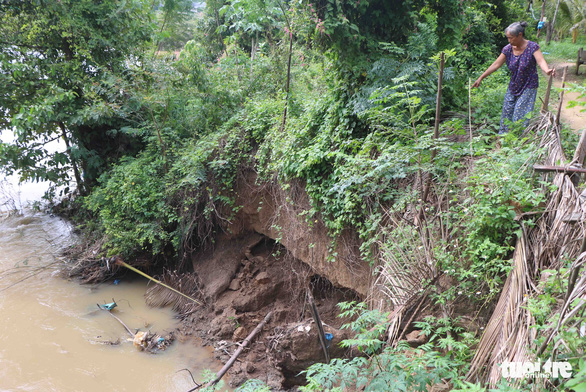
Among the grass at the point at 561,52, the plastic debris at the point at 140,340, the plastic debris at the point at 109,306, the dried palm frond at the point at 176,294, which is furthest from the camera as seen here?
the grass at the point at 561,52

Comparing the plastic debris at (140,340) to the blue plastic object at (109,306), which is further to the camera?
the blue plastic object at (109,306)

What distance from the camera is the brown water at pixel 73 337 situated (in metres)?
5.13

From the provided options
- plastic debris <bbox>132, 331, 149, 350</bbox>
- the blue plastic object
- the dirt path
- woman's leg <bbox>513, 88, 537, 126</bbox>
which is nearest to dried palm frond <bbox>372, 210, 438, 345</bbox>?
woman's leg <bbox>513, 88, 537, 126</bbox>

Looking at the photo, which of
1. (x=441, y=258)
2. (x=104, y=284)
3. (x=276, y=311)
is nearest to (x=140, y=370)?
(x=276, y=311)

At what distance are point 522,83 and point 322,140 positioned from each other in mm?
2407

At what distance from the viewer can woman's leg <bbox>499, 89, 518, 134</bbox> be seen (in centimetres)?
432

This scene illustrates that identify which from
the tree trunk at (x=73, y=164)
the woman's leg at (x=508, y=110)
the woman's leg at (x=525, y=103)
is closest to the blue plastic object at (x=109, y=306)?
the tree trunk at (x=73, y=164)

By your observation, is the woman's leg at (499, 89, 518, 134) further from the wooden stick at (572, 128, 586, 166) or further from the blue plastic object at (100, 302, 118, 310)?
the blue plastic object at (100, 302, 118, 310)

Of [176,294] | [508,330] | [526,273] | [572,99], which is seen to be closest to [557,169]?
[526,273]

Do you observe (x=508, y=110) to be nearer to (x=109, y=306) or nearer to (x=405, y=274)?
(x=405, y=274)

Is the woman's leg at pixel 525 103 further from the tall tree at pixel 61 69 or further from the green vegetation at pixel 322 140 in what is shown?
the tall tree at pixel 61 69

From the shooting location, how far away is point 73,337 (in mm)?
5902

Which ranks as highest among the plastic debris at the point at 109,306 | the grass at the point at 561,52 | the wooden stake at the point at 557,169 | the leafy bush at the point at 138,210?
the grass at the point at 561,52

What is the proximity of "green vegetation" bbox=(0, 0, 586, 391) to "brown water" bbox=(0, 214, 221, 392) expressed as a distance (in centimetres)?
110
